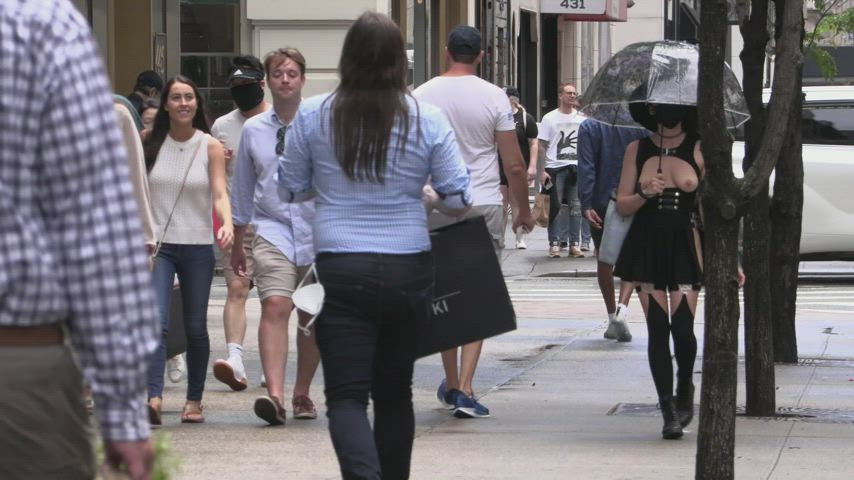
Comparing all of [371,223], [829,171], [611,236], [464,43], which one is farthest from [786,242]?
[829,171]

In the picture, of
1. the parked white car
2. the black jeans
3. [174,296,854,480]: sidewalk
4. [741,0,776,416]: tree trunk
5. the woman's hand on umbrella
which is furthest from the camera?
the parked white car

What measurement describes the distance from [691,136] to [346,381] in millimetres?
3195

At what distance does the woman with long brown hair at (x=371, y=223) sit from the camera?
5.04 m

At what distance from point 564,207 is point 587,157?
27.3 ft

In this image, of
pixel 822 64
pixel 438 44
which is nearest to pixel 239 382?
pixel 822 64

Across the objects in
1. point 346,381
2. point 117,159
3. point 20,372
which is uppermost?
point 117,159

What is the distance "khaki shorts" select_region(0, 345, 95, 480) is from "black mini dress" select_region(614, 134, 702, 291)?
196 inches

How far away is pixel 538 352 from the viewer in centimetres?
1142

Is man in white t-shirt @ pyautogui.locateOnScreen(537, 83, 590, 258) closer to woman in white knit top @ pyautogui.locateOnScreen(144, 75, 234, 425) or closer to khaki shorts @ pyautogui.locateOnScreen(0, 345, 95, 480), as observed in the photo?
woman in white knit top @ pyautogui.locateOnScreen(144, 75, 234, 425)

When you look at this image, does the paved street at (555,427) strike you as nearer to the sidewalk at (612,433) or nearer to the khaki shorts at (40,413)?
the sidewalk at (612,433)

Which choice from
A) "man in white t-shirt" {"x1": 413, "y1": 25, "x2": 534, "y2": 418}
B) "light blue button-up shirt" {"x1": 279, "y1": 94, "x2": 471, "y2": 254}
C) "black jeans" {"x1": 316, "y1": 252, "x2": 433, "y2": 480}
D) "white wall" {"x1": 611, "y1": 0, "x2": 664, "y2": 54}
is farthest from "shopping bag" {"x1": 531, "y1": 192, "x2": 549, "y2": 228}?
"white wall" {"x1": 611, "y1": 0, "x2": 664, "y2": 54}

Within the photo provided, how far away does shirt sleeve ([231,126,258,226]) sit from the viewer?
8.23m

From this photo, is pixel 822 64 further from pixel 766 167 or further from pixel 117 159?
pixel 117 159

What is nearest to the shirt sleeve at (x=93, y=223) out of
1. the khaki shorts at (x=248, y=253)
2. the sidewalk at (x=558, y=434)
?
the sidewalk at (x=558, y=434)
